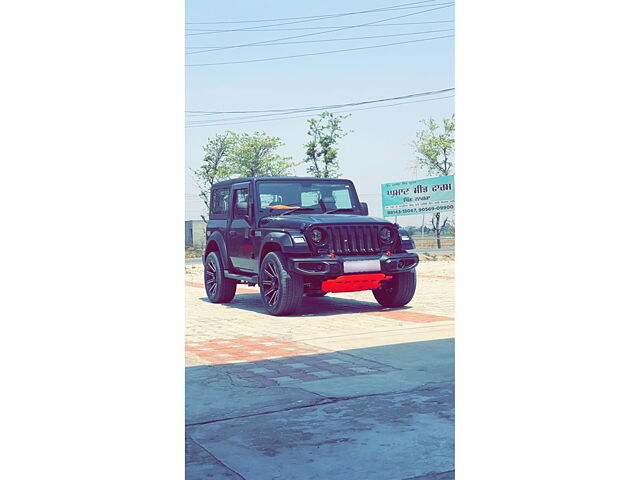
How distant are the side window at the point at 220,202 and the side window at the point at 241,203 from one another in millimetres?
332

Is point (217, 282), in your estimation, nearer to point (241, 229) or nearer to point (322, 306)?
point (241, 229)

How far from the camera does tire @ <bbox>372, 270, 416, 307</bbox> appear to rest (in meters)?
9.61

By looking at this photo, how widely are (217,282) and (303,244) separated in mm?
2419

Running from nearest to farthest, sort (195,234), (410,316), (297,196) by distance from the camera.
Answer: (410,316)
(297,196)
(195,234)

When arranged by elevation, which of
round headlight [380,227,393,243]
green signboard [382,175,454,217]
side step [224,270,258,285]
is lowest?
side step [224,270,258,285]

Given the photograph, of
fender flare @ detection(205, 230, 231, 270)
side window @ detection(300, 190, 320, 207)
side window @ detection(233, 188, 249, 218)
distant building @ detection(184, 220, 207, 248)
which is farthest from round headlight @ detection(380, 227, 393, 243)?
distant building @ detection(184, 220, 207, 248)

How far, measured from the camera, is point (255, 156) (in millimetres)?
36094

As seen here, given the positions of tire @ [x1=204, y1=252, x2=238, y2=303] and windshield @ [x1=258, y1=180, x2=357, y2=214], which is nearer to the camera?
windshield @ [x1=258, y1=180, x2=357, y2=214]

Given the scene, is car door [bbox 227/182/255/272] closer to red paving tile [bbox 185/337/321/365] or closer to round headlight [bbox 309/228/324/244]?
round headlight [bbox 309/228/324/244]

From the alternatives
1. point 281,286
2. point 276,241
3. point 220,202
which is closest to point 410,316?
point 281,286
